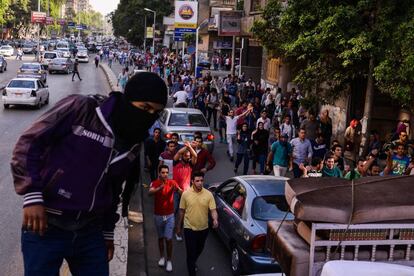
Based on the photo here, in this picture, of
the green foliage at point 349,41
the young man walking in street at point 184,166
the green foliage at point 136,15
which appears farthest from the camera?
the green foliage at point 136,15

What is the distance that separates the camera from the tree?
12.6 meters

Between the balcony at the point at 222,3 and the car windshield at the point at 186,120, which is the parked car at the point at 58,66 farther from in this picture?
the car windshield at the point at 186,120

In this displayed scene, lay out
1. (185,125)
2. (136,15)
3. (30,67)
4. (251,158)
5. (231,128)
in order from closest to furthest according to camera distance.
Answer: (251,158), (185,125), (231,128), (30,67), (136,15)

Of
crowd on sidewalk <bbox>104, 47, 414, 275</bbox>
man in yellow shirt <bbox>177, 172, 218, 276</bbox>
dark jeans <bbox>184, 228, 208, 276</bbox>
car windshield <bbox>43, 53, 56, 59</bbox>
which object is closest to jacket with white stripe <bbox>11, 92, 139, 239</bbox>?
crowd on sidewalk <bbox>104, 47, 414, 275</bbox>

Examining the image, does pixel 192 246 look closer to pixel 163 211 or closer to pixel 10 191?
pixel 163 211

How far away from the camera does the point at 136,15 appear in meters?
80.1

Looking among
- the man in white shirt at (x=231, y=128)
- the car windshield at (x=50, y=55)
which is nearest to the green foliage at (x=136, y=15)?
the car windshield at (x=50, y=55)

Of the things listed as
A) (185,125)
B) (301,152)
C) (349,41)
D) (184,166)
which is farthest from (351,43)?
(184,166)

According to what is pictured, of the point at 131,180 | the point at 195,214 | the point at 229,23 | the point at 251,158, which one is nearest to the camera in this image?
the point at 131,180

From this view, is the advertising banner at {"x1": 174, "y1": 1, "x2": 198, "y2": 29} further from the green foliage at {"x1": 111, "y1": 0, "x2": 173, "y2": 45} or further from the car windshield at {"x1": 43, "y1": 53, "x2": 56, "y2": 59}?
the green foliage at {"x1": 111, "y1": 0, "x2": 173, "y2": 45}

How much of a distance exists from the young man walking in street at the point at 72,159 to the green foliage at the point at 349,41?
9.96m

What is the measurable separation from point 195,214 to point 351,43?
25.2 ft

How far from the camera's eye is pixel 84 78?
44188mm

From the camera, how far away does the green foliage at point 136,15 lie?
252 ft
